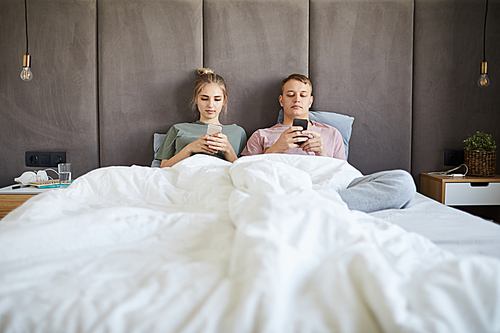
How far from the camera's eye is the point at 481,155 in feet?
6.82

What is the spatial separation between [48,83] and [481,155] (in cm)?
305

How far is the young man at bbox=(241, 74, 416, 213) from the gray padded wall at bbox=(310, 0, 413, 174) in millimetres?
274

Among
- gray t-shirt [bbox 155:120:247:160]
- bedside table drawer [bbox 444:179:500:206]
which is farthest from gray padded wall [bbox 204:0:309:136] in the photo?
bedside table drawer [bbox 444:179:500:206]

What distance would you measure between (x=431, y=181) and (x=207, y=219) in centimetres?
193

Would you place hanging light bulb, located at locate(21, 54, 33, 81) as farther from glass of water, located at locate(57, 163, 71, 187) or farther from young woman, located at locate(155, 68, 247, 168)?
young woman, located at locate(155, 68, 247, 168)

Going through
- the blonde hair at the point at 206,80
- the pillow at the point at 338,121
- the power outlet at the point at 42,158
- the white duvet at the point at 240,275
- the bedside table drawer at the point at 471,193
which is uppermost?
the blonde hair at the point at 206,80

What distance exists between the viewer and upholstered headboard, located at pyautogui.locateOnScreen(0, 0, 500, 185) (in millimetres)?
2275

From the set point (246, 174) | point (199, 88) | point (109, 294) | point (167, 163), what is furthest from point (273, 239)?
point (199, 88)

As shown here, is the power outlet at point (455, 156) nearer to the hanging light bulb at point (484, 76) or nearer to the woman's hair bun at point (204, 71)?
the hanging light bulb at point (484, 76)

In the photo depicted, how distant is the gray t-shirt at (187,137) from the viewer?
2.04 metres

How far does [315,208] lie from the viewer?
0.64 meters

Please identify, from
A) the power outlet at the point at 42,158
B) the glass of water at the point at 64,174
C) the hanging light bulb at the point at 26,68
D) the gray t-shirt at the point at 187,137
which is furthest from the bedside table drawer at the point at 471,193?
the hanging light bulb at the point at 26,68

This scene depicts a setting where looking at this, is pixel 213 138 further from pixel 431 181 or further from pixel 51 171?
pixel 431 181

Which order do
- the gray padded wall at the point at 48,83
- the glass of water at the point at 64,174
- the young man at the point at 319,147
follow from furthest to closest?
the gray padded wall at the point at 48,83, the glass of water at the point at 64,174, the young man at the point at 319,147
